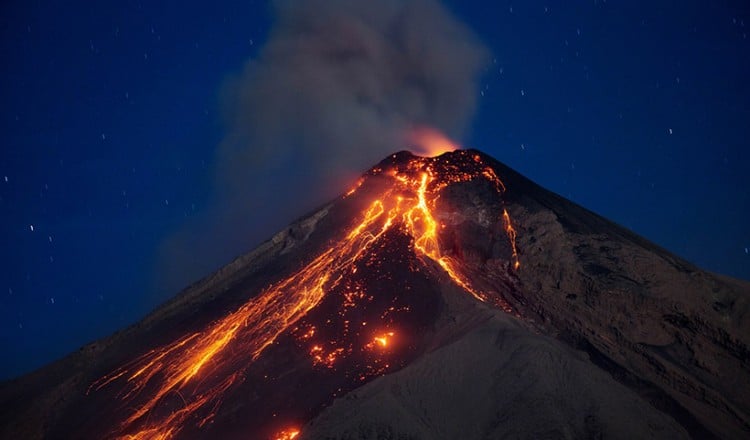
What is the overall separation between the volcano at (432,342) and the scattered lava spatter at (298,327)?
3.3 inches

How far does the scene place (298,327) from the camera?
19.3m

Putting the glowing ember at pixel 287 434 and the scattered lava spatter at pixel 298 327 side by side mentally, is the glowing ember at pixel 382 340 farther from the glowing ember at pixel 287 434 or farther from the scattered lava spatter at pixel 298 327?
the glowing ember at pixel 287 434

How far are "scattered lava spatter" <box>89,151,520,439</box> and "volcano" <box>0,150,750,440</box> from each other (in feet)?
0.28

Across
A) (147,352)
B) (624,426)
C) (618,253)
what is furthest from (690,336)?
(147,352)

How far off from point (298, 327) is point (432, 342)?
5.12m

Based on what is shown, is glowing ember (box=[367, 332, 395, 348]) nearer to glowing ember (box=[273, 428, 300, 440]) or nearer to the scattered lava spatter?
the scattered lava spatter

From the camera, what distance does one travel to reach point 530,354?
49.8 feet

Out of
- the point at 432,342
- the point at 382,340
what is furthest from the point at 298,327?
the point at 432,342

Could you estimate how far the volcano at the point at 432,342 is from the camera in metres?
14.4

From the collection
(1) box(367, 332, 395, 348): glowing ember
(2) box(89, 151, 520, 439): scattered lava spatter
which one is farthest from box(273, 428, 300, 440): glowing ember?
(1) box(367, 332, 395, 348): glowing ember

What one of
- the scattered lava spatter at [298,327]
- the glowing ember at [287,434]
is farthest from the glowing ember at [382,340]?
the glowing ember at [287,434]

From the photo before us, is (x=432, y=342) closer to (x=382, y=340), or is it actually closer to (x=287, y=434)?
(x=382, y=340)

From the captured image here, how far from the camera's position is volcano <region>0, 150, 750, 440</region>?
14.4 meters

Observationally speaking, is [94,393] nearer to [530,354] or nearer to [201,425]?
[201,425]
